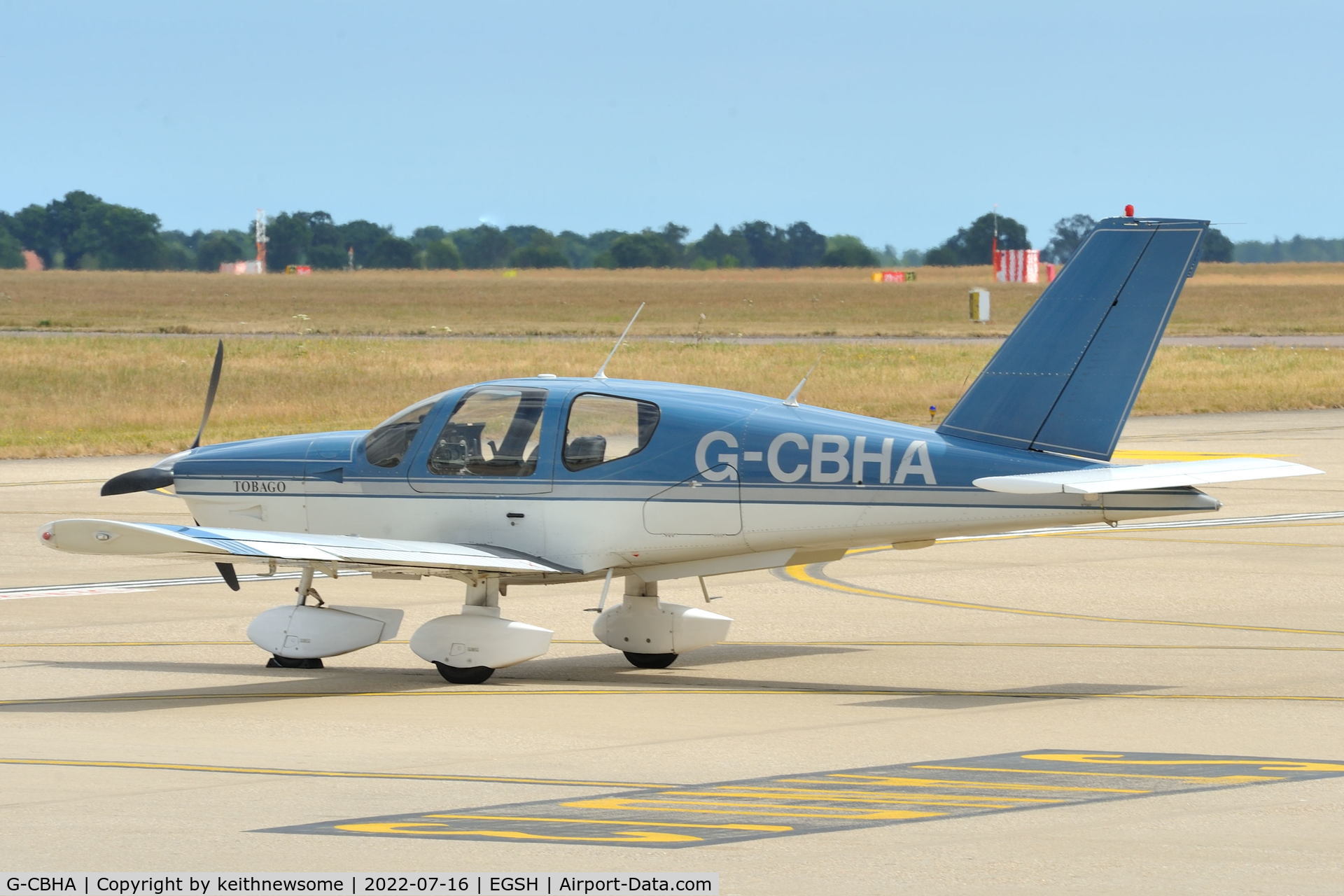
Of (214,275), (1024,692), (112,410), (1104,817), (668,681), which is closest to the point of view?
(1104,817)

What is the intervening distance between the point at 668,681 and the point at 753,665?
3.08ft

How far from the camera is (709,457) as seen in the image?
42.1ft

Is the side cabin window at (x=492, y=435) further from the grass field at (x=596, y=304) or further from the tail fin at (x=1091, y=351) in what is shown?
the grass field at (x=596, y=304)

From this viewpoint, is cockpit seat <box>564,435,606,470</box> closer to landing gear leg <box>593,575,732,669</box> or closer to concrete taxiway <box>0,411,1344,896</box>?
landing gear leg <box>593,575,732,669</box>

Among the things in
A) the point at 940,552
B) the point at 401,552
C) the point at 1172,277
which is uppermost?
the point at 1172,277

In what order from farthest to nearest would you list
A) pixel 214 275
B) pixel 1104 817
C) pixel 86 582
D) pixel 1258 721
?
pixel 214 275 → pixel 86 582 → pixel 1258 721 → pixel 1104 817

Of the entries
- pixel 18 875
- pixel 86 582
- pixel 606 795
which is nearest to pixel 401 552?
pixel 606 795

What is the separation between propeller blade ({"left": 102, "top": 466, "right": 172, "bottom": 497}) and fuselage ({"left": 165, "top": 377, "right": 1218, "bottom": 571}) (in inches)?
4.7

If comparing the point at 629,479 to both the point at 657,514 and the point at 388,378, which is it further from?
the point at 388,378

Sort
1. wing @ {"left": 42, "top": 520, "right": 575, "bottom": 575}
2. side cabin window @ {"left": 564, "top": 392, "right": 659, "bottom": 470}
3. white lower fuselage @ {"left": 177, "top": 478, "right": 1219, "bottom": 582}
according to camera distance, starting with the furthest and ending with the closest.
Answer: side cabin window @ {"left": 564, "top": 392, "right": 659, "bottom": 470}
white lower fuselage @ {"left": 177, "top": 478, "right": 1219, "bottom": 582}
wing @ {"left": 42, "top": 520, "right": 575, "bottom": 575}

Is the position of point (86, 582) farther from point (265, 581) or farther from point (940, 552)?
point (940, 552)

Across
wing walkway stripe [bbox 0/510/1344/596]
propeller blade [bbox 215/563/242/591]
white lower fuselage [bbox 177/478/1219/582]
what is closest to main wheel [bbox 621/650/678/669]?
white lower fuselage [bbox 177/478/1219/582]

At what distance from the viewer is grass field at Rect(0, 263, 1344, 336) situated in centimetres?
7781

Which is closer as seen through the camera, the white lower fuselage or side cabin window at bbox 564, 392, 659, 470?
the white lower fuselage
